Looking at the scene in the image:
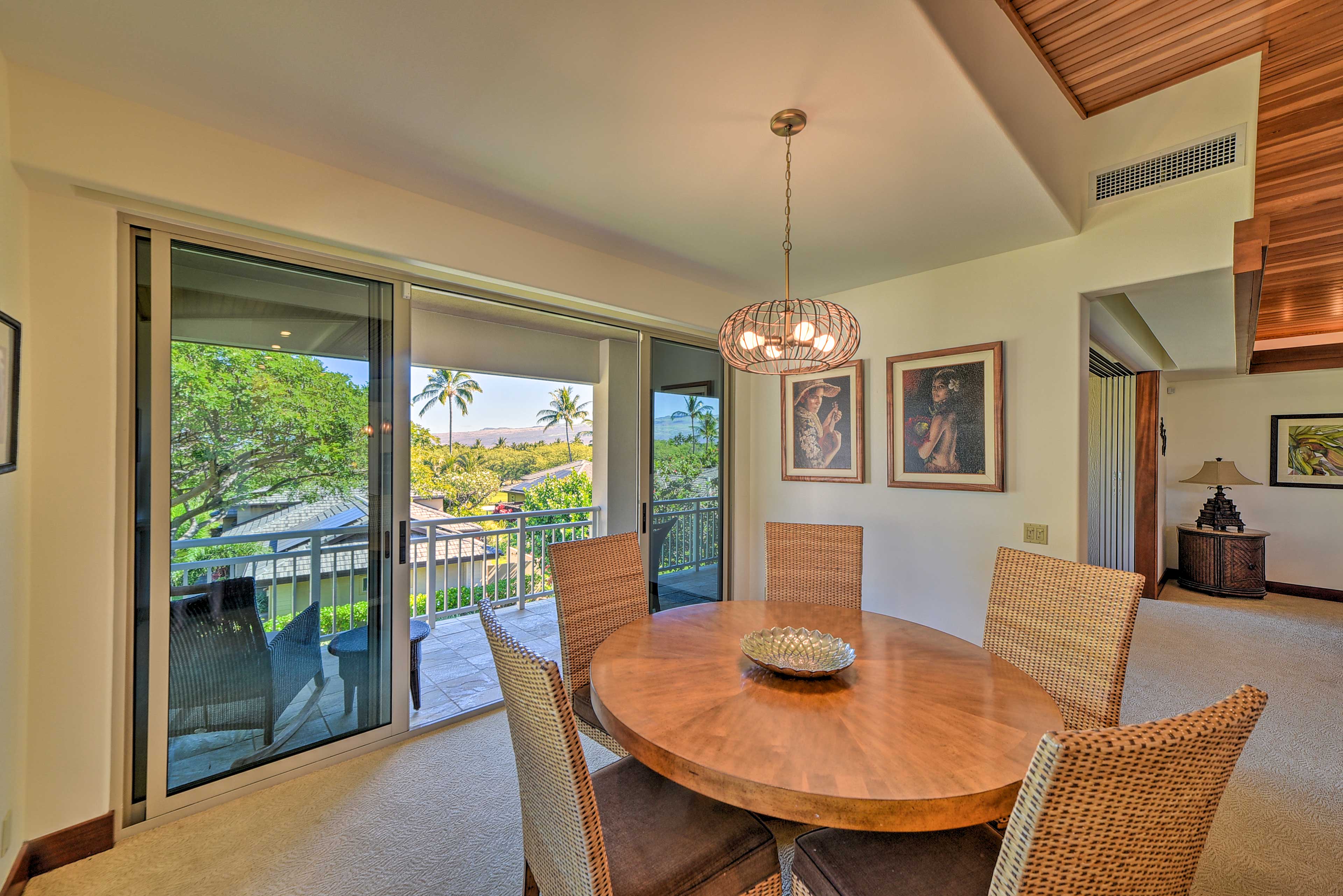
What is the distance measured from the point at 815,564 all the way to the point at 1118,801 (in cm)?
189

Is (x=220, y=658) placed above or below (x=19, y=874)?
above

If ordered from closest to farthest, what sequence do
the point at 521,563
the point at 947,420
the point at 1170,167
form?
the point at 1170,167 → the point at 947,420 → the point at 521,563

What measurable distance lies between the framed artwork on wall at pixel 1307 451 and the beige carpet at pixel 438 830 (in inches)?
148

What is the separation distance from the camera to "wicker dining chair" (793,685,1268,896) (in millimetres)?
747

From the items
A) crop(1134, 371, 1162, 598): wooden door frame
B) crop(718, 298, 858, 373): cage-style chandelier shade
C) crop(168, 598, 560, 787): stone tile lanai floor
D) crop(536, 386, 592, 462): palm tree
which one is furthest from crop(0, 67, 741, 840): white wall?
crop(1134, 371, 1162, 598): wooden door frame

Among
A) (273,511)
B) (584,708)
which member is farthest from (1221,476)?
(273,511)

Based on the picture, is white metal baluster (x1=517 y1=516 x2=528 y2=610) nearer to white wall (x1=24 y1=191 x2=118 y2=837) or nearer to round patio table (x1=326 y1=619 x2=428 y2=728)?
round patio table (x1=326 y1=619 x2=428 y2=728)

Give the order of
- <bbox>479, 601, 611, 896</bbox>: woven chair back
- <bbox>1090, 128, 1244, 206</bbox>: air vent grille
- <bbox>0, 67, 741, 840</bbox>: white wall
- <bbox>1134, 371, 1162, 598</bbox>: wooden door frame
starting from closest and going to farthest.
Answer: <bbox>479, 601, 611, 896</bbox>: woven chair back, <bbox>0, 67, 741, 840</bbox>: white wall, <bbox>1090, 128, 1244, 206</bbox>: air vent grille, <bbox>1134, 371, 1162, 598</bbox>: wooden door frame

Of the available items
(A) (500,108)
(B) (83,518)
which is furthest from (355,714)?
(A) (500,108)

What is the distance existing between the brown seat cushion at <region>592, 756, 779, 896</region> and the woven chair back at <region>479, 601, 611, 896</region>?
120 millimetres

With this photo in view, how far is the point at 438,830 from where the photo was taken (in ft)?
6.46

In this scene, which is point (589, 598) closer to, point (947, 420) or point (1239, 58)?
point (947, 420)

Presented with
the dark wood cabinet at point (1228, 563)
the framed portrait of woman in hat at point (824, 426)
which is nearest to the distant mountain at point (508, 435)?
the framed portrait of woman in hat at point (824, 426)

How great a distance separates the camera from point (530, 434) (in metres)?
5.62
